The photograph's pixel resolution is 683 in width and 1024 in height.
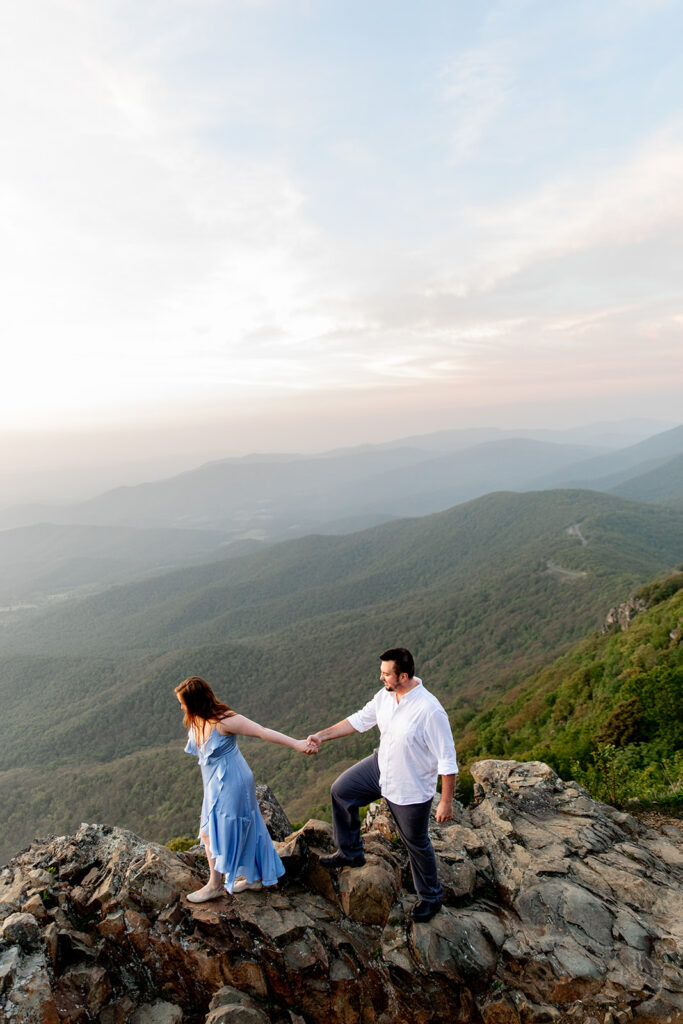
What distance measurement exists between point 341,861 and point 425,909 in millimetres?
1245

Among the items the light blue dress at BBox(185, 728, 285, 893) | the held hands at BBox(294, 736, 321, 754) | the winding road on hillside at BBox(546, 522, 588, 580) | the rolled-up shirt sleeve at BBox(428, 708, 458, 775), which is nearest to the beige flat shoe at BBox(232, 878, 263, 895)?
the light blue dress at BBox(185, 728, 285, 893)

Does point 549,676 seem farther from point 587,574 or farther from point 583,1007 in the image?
point 587,574

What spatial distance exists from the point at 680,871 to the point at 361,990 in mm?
5231

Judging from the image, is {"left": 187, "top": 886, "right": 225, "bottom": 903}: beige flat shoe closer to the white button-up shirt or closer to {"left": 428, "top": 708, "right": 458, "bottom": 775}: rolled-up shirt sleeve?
the white button-up shirt

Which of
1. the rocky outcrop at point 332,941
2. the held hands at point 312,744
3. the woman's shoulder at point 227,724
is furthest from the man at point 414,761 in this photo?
the woman's shoulder at point 227,724

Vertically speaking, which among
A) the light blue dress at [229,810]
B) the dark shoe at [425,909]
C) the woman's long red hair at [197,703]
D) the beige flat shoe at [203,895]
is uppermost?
the woman's long red hair at [197,703]

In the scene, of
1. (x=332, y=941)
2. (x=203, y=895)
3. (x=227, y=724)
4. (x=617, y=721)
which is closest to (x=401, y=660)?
(x=227, y=724)

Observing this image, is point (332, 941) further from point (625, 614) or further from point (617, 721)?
point (625, 614)

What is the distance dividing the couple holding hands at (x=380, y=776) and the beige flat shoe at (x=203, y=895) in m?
0.01

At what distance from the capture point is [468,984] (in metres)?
5.24

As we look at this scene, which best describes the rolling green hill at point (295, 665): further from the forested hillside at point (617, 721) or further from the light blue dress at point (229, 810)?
the light blue dress at point (229, 810)

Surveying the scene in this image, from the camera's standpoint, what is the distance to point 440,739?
206 inches

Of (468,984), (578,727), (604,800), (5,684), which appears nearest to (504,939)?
(468,984)

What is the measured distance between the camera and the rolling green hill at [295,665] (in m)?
66.9
